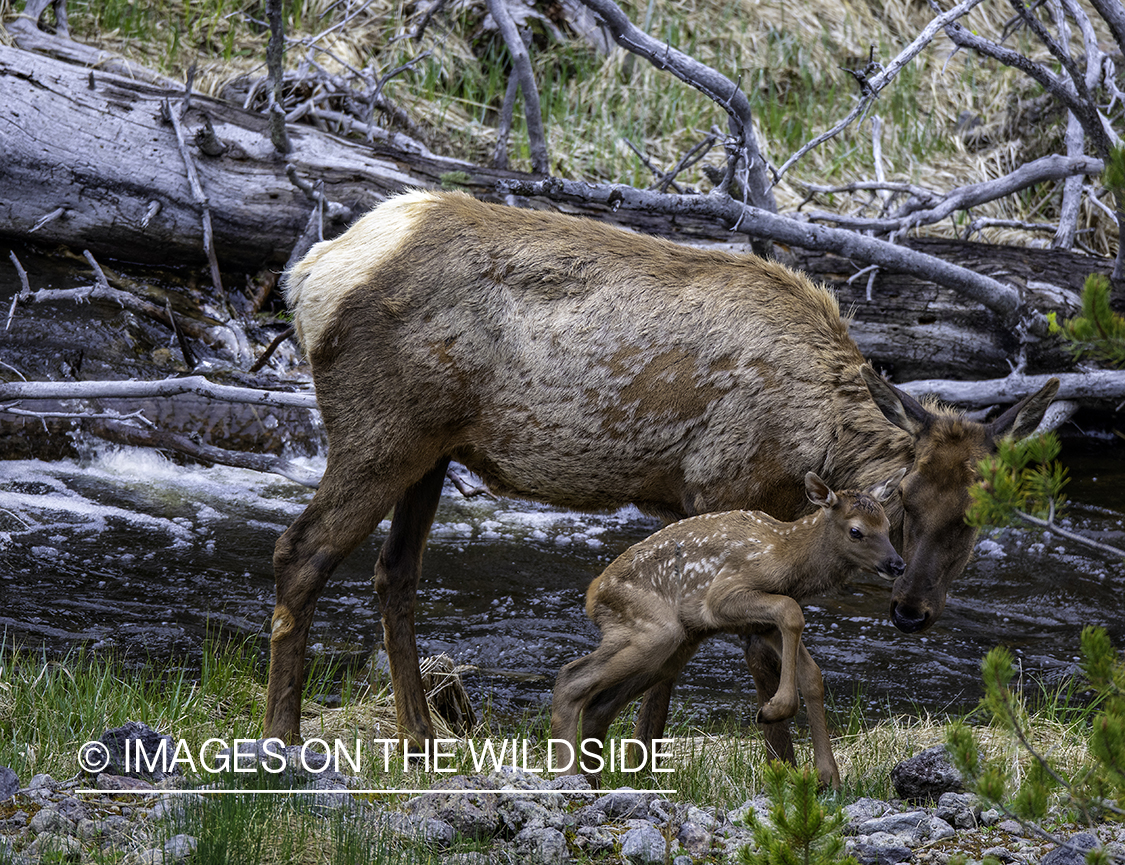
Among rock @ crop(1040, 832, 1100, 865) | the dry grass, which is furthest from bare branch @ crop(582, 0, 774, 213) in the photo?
the dry grass

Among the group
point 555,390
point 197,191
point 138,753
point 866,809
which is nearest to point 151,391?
point 555,390

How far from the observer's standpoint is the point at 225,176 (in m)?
8.84

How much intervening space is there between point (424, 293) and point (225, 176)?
4.55m

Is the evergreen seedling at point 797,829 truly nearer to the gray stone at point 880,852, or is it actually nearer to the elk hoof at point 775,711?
the gray stone at point 880,852

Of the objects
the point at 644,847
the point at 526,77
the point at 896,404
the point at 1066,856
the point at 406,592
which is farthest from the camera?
the point at 526,77

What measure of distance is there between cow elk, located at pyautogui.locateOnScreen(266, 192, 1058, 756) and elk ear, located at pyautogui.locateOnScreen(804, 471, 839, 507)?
2.35 ft

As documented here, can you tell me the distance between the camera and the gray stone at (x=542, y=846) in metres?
3.09

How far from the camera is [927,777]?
3945 millimetres

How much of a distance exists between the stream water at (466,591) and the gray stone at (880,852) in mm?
2315

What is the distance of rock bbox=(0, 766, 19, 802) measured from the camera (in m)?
3.29

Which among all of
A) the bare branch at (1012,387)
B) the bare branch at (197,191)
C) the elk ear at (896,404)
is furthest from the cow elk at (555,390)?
the bare branch at (197,191)

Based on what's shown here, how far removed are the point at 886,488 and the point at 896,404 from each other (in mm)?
382

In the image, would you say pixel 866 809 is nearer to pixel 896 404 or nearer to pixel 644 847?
pixel 644 847

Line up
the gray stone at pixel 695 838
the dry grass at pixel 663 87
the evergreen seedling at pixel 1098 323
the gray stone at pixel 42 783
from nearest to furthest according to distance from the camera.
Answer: the evergreen seedling at pixel 1098 323 → the gray stone at pixel 695 838 → the gray stone at pixel 42 783 → the dry grass at pixel 663 87
